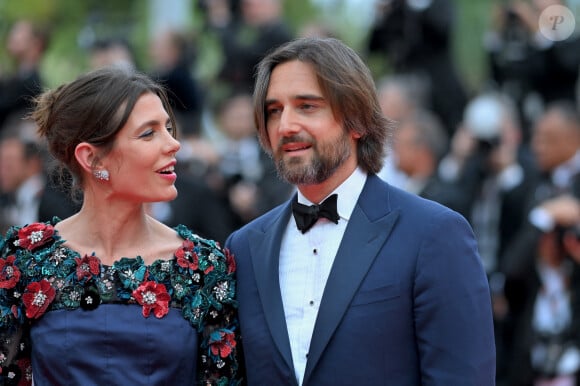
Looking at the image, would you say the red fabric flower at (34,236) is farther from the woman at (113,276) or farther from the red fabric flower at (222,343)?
the red fabric flower at (222,343)

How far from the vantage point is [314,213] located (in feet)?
14.8

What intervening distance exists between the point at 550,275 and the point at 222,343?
3.40 m

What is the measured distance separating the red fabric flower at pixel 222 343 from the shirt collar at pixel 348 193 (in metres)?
0.64

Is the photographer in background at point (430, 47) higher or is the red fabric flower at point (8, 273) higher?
the photographer in background at point (430, 47)

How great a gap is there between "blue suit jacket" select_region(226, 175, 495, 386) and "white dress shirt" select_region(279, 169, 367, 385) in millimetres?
47

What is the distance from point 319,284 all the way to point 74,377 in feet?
3.37

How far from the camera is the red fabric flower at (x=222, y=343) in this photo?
15.2ft

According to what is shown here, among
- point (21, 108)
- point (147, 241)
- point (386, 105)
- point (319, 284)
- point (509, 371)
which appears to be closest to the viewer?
point (319, 284)

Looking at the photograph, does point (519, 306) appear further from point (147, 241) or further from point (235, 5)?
point (235, 5)

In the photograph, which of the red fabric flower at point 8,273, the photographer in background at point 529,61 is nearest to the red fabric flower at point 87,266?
the red fabric flower at point 8,273

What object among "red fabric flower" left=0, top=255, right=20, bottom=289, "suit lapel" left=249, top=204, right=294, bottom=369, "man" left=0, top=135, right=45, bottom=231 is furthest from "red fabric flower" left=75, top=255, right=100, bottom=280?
"man" left=0, top=135, right=45, bottom=231

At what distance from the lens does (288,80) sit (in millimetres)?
4539

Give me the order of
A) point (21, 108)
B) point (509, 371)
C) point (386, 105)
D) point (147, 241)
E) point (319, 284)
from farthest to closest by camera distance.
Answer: point (21, 108), point (386, 105), point (509, 371), point (147, 241), point (319, 284)

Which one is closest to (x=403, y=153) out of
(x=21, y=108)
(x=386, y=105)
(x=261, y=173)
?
(x=386, y=105)
